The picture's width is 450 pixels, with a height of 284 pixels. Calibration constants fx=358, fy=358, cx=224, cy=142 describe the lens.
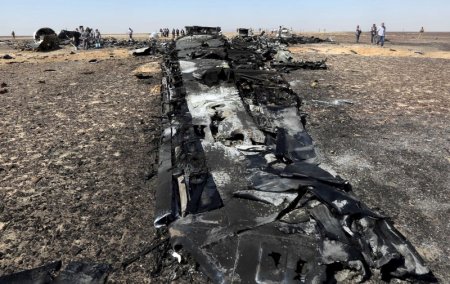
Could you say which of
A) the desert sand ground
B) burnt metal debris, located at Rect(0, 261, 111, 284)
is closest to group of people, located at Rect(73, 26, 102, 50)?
the desert sand ground

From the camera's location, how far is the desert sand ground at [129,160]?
11.7ft

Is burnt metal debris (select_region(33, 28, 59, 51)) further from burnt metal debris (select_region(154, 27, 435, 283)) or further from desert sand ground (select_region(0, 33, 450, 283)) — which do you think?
burnt metal debris (select_region(154, 27, 435, 283))

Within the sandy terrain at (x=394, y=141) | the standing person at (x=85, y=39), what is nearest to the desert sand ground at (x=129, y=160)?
the sandy terrain at (x=394, y=141)

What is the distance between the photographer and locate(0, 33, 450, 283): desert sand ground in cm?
358

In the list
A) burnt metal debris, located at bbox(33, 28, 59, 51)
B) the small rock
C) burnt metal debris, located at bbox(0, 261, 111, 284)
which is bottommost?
burnt metal debris, located at bbox(0, 261, 111, 284)

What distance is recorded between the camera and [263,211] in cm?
366

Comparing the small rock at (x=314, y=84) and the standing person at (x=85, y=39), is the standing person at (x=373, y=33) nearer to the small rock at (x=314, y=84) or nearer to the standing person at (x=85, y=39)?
the small rock at (x=314, y=84)

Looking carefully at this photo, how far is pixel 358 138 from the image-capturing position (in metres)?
6.29

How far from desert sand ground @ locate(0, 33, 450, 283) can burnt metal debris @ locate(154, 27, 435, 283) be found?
0.97ft

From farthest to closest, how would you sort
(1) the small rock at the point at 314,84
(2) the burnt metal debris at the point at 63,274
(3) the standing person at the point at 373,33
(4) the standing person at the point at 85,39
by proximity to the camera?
(3) the standing person at the point at 373,33 → (4) the standing person at the point at 85,39 → (1) the small rock at the point at 314,84 → (2) the burnt metal debris at the point at 63,274

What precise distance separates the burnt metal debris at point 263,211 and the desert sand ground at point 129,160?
0.30m

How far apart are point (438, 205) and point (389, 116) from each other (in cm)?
367

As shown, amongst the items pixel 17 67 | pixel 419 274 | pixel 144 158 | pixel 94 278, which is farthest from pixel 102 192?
pixel 17 67

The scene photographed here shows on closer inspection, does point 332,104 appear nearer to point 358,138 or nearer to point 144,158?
point 358,138
